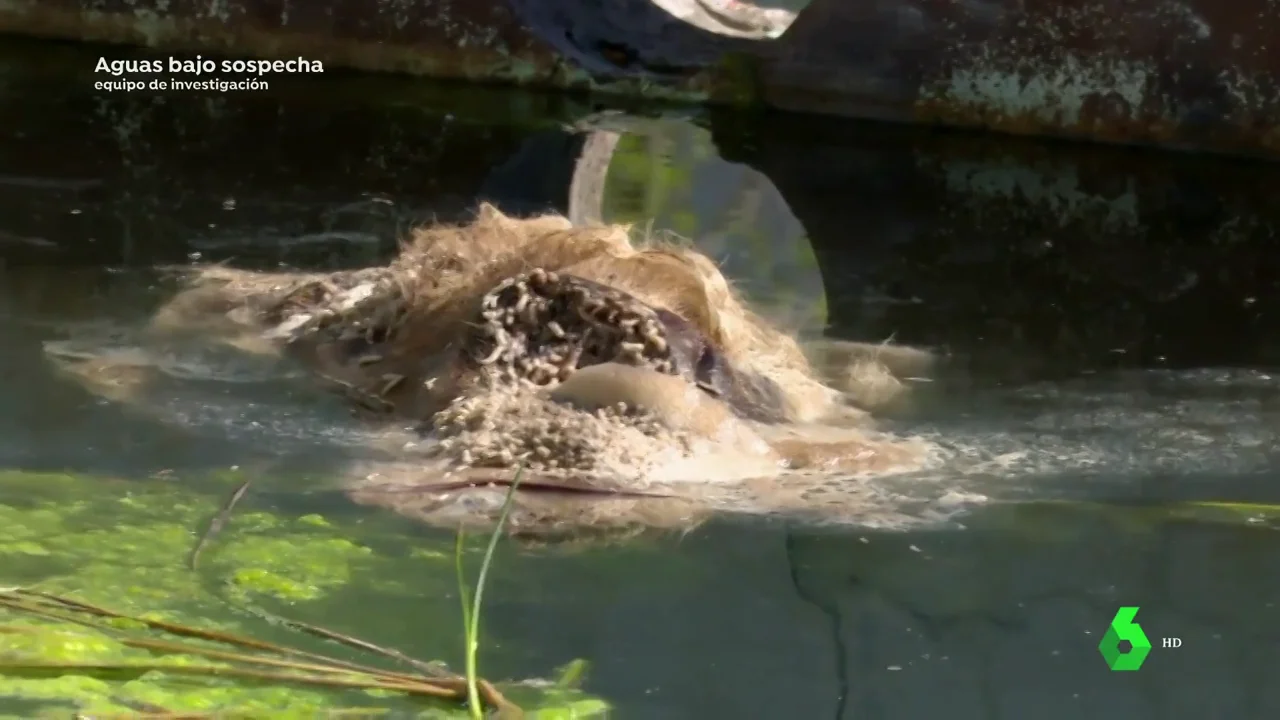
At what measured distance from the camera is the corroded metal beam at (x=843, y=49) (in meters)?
8.51

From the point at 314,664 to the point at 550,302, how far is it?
172 cm

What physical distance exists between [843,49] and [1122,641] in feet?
21.7

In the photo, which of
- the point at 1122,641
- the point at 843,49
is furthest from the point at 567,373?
the point at 843,49

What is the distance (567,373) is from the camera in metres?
4.21

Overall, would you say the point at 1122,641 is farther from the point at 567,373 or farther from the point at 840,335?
the point at 840,335

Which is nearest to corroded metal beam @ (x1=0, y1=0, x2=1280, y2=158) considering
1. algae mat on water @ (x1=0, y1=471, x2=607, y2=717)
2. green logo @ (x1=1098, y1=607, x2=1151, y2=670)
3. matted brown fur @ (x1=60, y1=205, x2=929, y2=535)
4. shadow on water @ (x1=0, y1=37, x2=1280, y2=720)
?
shadow on water @ (x1=0, y1=37, x2=1280, y2=720)

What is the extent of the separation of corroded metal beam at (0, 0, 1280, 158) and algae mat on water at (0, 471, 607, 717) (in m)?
6.29

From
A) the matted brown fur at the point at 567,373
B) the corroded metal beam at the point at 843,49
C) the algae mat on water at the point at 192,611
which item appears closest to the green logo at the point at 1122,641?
the matted brown fur at the point at 567,373

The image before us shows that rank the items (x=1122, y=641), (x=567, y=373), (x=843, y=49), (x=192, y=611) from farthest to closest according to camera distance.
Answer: (x=843, y=49), (x=567, y=373), (x=1122, y=641), (x=192, y=611)

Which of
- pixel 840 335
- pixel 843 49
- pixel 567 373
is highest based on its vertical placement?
pixel 843 49

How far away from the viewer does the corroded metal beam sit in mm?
8508

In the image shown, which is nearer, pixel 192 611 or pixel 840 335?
pixel 192 611

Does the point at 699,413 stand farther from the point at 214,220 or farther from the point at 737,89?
the point at 737,89

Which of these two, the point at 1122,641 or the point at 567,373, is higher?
the point at 567,373
